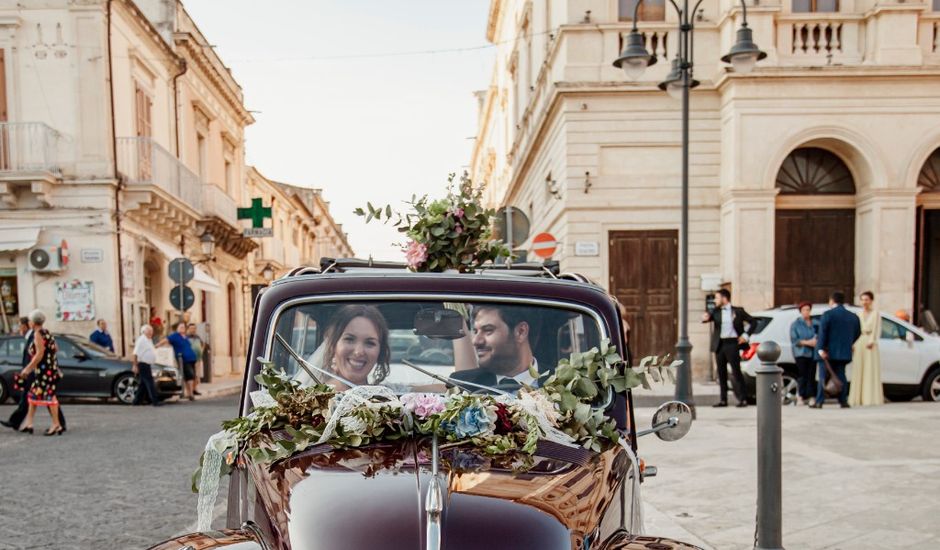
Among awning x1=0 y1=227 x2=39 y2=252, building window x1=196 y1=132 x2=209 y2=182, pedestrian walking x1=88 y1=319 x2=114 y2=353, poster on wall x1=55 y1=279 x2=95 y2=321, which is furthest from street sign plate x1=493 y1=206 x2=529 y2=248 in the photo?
building window x1=196 y1=132 x2=209 y2=182

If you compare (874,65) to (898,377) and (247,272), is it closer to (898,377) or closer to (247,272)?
(898,377)

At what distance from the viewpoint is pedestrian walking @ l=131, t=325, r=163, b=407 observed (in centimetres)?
1362

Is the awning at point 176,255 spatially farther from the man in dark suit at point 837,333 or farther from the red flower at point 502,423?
the red flower at point 502,423

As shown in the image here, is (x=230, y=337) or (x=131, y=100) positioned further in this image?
(x=230, y=337)

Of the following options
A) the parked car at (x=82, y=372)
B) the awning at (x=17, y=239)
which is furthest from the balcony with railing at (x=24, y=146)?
the parked car at (x=82, y=372)

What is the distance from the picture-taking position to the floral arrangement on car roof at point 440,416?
2354mm

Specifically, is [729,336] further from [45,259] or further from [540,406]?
[45,259]

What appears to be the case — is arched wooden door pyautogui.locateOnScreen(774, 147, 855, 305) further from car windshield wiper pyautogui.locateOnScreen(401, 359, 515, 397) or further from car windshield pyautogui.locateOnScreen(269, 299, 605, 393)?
car windshield wiper pyautogui.locateOnScreen(401, 359, 515, 397)

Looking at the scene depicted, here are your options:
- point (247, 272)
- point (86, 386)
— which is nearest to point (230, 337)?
point (247, 272)

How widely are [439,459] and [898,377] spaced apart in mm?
12112

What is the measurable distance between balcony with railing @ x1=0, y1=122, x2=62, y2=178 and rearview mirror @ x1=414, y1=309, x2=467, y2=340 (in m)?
16.8

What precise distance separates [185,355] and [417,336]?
1402 cm

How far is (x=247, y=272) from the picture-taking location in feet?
105

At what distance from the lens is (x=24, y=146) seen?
16.8 m
